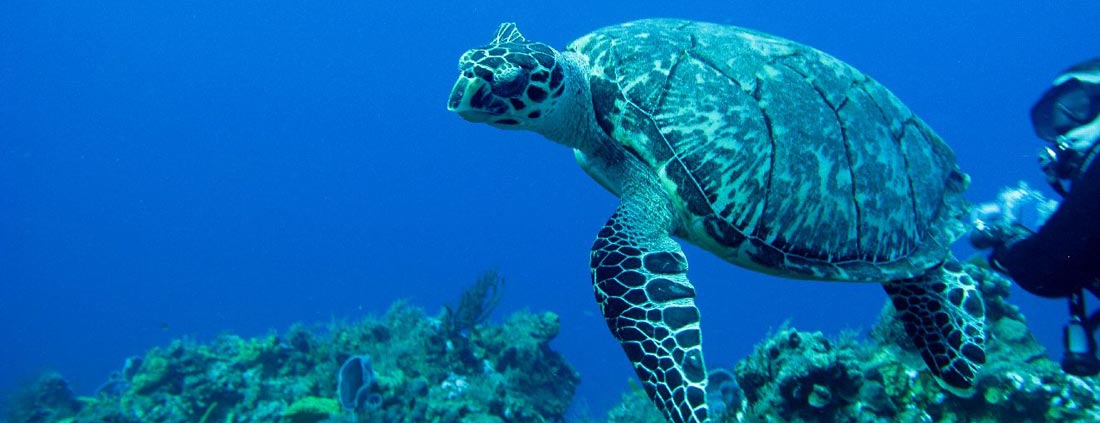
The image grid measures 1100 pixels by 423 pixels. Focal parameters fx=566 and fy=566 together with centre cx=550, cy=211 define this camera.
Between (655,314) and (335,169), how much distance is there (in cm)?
10086

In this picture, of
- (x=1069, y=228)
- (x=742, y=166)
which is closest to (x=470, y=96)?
(x=742, y=166)

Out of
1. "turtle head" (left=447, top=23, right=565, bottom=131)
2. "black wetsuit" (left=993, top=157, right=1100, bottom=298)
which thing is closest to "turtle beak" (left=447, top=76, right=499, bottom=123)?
"turtle head" (left=447, top=23, right=565, bottom=131)

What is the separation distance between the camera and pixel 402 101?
108688 millimetres

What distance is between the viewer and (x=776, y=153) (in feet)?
11.7

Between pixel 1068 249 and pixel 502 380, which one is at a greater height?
pixel 502 380

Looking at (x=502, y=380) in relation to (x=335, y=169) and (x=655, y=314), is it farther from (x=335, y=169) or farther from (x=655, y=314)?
(x=335, y=169)

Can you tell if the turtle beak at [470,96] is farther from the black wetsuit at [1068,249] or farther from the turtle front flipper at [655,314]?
the black wetsuit at [1068,249]

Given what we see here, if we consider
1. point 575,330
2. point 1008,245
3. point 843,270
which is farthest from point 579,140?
point 575,330

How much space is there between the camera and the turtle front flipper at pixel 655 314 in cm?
274

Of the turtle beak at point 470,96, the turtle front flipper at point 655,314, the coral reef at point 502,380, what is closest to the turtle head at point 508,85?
the turtle beak at point 470,96

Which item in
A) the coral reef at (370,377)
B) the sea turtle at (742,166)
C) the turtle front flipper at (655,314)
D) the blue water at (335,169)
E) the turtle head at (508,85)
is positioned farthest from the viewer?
Result: the blue water at (335,169)

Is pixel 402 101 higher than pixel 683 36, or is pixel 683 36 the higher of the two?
pixel 402 101

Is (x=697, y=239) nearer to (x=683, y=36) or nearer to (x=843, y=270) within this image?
(x=843, y=270)

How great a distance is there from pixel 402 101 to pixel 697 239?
11098cm
